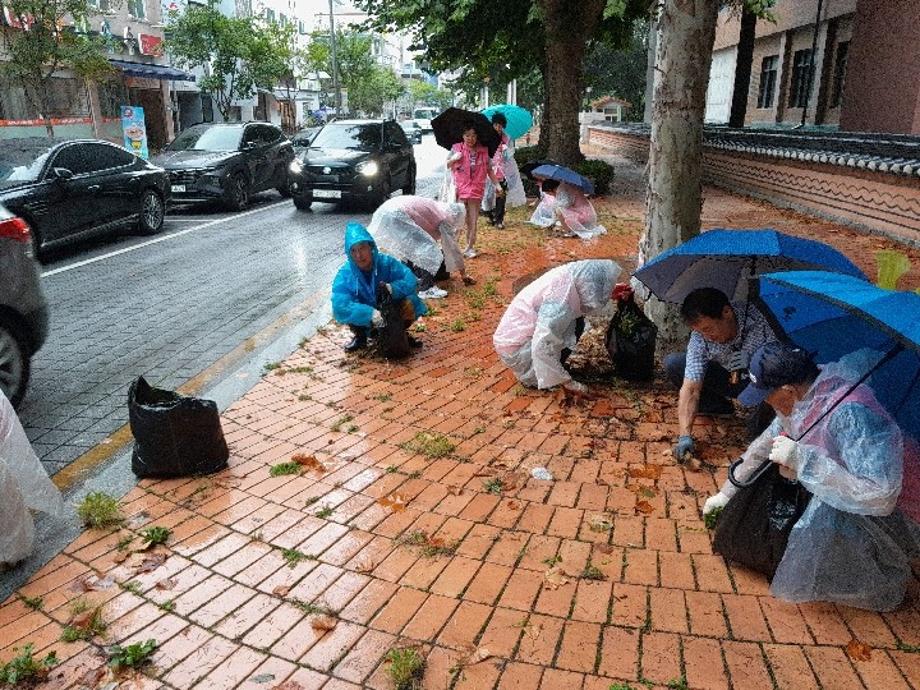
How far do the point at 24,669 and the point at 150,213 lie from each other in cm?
981

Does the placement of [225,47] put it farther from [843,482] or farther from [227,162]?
[843,482]

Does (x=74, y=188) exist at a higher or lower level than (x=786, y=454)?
higher

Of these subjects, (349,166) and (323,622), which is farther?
(349,166)

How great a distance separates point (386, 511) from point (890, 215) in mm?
8496

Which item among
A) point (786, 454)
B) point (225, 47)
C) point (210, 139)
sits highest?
point (225, 47)

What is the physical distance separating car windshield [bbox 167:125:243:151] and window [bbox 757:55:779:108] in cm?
2180

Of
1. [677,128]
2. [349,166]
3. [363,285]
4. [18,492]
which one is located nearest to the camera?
[18,492]

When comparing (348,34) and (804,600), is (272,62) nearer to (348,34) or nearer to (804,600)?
(348,34)

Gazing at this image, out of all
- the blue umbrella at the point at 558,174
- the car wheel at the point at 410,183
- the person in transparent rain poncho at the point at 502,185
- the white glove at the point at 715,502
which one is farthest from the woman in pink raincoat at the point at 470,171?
the car wheel at the point at 410,183

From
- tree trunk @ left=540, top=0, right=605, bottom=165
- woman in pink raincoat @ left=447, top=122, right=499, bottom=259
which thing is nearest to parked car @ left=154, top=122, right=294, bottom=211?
tree trunk @ left=540, top=0, right=605, bottom=165

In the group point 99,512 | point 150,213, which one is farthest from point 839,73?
point 99,512

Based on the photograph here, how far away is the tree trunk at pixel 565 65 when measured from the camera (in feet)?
43.7

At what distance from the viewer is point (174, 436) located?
11.5 ft

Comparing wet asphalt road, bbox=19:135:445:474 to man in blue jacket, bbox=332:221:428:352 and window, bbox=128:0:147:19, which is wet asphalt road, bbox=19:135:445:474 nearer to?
man in blue jacket, bbox=332:221:428:352
